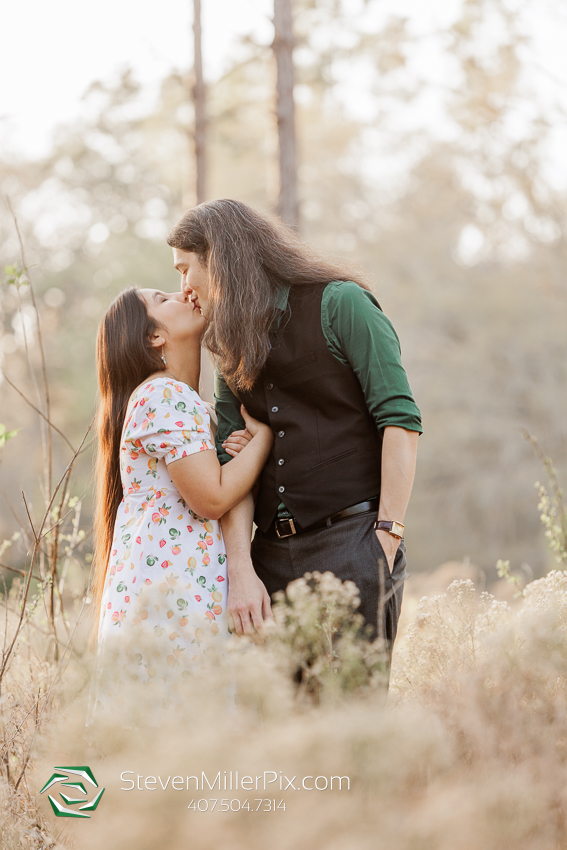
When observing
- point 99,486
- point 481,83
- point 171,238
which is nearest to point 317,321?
point 171,238

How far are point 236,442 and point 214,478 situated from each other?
21cm

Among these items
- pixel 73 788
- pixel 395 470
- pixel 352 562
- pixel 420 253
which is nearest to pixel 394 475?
pixel 395 470

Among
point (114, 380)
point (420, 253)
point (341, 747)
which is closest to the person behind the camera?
point (341, 747)

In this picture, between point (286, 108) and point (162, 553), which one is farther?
point (286, 108)

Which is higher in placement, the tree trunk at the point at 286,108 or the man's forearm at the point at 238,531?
the tree trunk at the point at 286,108

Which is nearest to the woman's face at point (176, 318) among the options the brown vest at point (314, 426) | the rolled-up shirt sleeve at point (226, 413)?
the rolled-up shirt sleeve at point (226, 413)

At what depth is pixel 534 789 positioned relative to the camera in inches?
62.6

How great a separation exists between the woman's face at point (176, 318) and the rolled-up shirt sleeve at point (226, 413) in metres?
0.17

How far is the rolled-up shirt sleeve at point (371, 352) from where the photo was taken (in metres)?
2.24

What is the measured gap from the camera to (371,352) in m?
2.25

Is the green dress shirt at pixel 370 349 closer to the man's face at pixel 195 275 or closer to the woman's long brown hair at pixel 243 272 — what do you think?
the woman's long brown hair at pixel 243 272

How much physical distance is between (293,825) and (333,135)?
57.9 feet

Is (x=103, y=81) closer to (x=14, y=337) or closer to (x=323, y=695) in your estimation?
(x=14, y=337)

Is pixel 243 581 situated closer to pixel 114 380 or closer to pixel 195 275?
pixel 114 380
